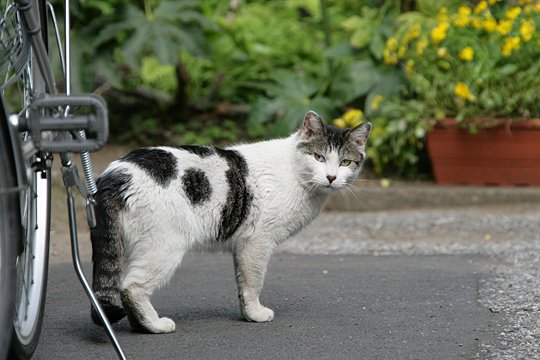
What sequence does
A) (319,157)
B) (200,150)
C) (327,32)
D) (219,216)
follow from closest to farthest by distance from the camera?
1. (219,216)
2. (200,150)
3. (319,157)
4. (327,32)

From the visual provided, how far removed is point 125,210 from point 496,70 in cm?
413

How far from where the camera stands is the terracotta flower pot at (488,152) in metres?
6.55

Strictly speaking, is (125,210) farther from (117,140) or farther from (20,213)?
(117,140)

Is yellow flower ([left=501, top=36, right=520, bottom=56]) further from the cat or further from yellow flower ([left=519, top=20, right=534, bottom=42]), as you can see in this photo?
the cat

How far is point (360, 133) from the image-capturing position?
4.03 m

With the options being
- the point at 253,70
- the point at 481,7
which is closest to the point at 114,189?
the point at 481,7

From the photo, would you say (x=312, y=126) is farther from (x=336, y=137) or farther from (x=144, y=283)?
(x=144, y=283)

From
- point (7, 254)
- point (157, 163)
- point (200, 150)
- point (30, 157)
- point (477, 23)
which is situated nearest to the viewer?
point (7, 254)

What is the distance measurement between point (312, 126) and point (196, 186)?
74 centimetres

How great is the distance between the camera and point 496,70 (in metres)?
6.65

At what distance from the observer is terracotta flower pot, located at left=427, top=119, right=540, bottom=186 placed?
6555 mm

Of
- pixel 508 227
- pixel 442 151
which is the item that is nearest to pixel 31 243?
pixel 508 227

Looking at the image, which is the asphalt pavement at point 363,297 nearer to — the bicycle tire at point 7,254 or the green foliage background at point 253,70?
the bicycle tire at point 7,254

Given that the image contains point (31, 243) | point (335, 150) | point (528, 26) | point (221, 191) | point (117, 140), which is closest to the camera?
point (31, 243)
